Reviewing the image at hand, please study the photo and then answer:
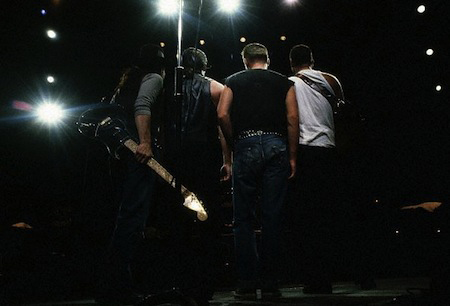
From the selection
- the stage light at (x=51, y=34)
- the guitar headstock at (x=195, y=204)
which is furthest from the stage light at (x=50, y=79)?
the guitar headstock at (x=195, y=204)

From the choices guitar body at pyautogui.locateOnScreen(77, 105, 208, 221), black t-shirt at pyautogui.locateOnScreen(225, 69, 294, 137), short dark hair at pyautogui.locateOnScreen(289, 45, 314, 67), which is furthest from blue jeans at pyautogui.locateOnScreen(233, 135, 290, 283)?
short dark hair at pyautogui.locateOnScreen(289, 45, 314, 67)

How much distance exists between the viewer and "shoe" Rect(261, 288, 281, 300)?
2.76 meters

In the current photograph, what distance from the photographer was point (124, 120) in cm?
316

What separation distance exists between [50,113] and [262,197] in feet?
27.2

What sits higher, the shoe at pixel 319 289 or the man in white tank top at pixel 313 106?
the man in white tank top at pixel 313 106

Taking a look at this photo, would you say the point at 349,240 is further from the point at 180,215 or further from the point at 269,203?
the point at 180,215

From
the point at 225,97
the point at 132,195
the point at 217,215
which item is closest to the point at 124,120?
the point at 132,195

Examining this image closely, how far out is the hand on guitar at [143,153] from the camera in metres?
2.94

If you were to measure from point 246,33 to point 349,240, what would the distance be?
7189 millimetres

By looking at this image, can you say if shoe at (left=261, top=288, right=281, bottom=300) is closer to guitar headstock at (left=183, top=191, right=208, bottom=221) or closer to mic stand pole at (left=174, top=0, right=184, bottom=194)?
guitar headstock at (left=183, top=191, right=208, bottom=221)

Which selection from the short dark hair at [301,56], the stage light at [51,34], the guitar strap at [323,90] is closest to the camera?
the guitar strap at [323,90]

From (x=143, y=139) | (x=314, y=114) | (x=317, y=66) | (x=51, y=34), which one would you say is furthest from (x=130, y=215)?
(x=317, y=66)

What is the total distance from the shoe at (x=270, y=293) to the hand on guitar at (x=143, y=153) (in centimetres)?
119

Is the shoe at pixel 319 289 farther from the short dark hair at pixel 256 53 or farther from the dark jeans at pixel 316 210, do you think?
the short dark hair at pixel 256 53
